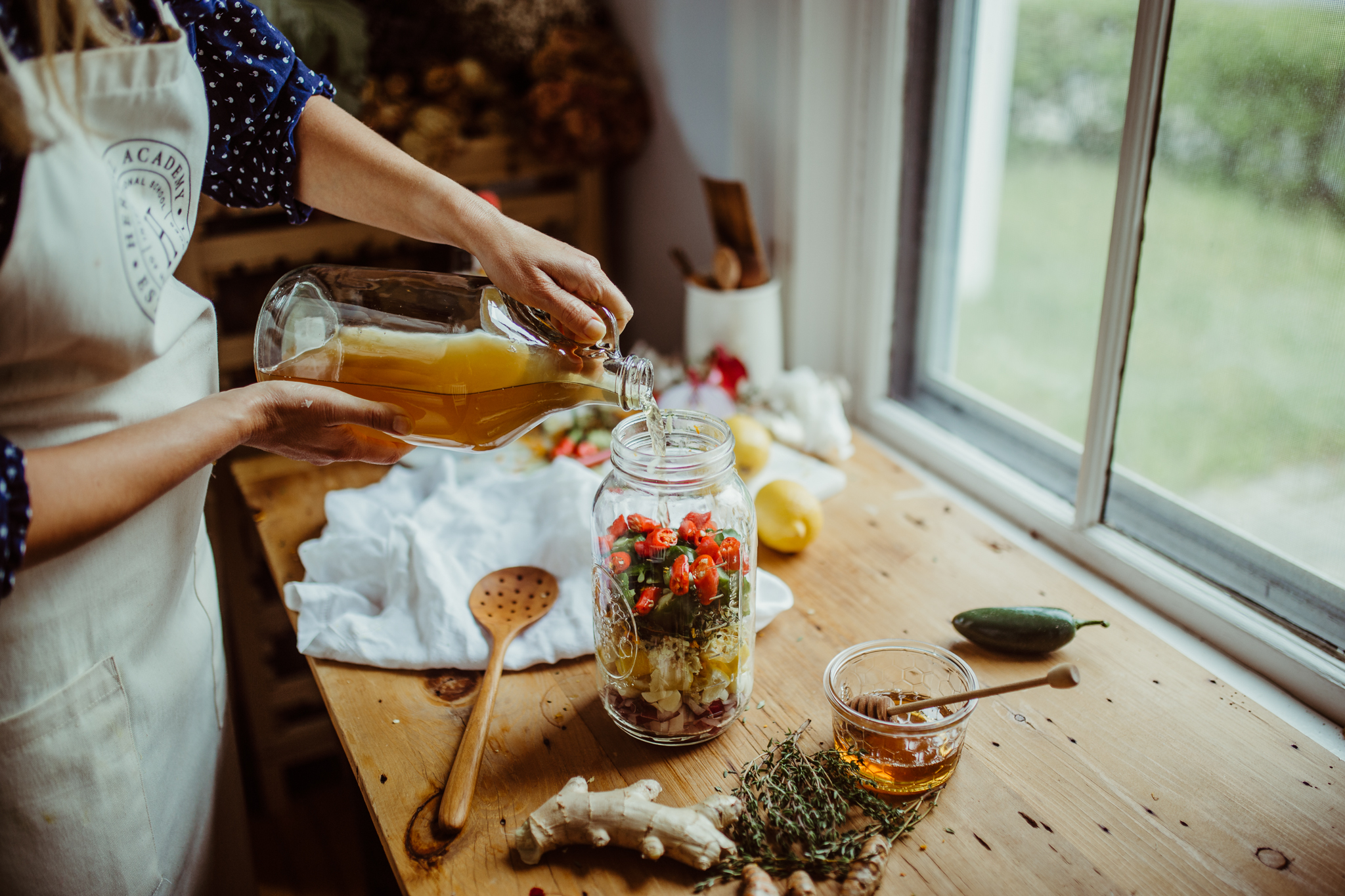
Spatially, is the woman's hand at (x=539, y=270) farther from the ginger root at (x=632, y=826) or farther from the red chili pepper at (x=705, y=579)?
the ginger root at (x=632, y=826)

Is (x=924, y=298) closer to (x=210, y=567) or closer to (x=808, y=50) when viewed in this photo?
(x=808, y=50)

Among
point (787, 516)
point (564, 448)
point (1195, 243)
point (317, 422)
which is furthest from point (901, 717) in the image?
point (1195, 243)

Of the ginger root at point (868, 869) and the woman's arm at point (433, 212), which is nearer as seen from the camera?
the ginger root at point (868, 869)

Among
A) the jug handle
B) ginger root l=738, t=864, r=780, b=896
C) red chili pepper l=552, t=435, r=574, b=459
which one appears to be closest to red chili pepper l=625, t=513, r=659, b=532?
the jug handle

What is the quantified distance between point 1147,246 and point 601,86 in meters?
0.96

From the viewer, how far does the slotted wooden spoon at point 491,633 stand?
775mm

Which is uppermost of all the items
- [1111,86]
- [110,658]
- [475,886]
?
[1111,86]

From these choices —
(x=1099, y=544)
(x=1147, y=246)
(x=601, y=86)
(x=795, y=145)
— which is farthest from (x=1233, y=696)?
(x=601, y=86)

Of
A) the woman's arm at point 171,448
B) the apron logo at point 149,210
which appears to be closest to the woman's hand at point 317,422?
the woman's arm at point 171,448

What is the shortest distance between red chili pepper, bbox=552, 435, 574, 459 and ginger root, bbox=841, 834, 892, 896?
0.71 metres

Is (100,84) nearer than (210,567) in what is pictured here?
Yes

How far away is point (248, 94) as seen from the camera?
87 cm

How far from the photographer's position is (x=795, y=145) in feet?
4.49

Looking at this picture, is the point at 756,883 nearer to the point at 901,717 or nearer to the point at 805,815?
the point at 805,815
